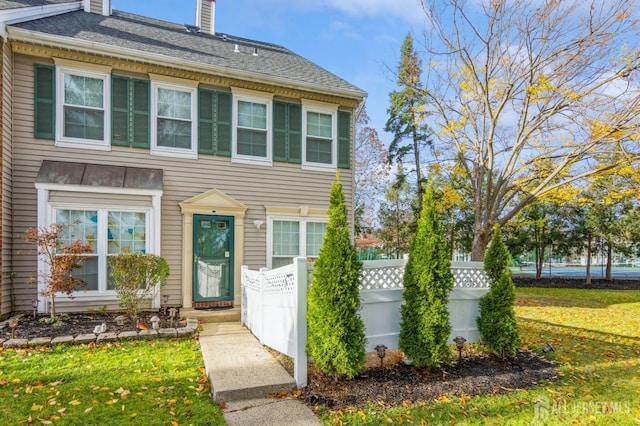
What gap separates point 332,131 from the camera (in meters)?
8.70

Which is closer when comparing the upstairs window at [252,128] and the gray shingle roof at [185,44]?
the gray shingle roof at [185,44]

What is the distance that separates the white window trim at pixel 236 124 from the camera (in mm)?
7875

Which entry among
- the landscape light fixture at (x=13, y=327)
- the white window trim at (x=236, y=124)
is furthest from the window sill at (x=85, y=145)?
the landscape light fixture at (x=13, y=327)

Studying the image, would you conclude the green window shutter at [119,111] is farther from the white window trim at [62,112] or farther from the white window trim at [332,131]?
the white window trim at [332,131]

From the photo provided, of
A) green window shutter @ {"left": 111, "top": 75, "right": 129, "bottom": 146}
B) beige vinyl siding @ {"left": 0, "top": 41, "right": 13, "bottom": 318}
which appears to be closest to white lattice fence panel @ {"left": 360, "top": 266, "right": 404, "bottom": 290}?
green window shutter @ {"left": 111, "top": 75, "right": 129, "bottom": 146}

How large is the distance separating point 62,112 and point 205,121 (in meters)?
2.59

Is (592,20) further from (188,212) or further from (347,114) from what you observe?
(188,212)

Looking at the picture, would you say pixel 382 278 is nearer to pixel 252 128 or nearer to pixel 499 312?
pixel 499 312

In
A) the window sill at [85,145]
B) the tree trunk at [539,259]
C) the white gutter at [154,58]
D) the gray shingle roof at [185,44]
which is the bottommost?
the tree trunk at [539,259]

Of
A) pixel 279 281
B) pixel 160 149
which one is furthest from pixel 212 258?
pixel 279 281

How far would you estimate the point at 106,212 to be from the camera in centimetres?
670

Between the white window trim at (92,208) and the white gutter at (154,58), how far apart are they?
2582 millimetres

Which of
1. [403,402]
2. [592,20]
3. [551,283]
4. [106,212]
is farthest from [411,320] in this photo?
[551,283]

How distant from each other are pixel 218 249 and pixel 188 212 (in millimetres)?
1012
